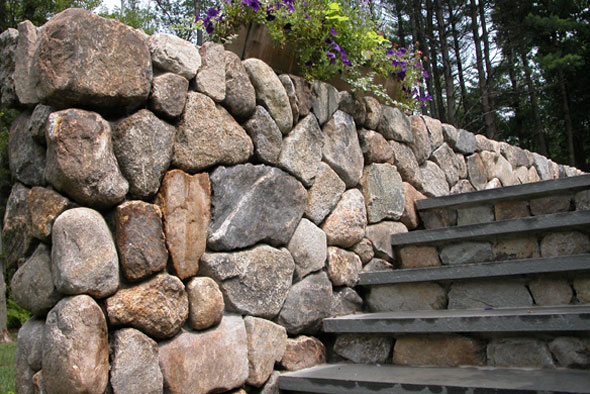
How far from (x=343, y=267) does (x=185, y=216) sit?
1.00 metres

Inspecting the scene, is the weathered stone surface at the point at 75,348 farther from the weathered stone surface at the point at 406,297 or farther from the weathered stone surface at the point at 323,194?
the weathered stone surface at the point at 406,297

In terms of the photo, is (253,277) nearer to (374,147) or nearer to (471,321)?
Answer: (471,321)

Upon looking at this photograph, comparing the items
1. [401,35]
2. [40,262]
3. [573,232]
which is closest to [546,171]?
[573,232]

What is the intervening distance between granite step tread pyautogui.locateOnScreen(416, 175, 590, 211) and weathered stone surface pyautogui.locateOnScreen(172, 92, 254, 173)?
5.09 feet

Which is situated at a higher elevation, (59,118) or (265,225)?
(59,118)

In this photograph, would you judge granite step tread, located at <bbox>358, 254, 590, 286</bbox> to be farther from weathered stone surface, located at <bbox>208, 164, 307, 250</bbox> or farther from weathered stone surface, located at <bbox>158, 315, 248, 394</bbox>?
weathered stone surface, located at <bbox>158, 315, 248, 394</bbox>

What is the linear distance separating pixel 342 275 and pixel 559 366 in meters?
1.00

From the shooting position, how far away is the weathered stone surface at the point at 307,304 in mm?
2125

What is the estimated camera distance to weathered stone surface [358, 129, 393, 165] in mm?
2770

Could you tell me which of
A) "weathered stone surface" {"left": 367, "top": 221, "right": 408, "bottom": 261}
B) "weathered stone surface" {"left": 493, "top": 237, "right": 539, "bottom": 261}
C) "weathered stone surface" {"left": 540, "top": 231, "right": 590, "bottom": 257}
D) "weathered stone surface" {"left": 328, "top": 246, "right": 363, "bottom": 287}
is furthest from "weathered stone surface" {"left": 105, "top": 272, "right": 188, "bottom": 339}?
"weathered stone surface" {"left": 540, "top": 231, "right": 590, "bottom": 257}

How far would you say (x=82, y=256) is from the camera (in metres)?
1.43

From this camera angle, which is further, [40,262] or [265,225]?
[265,225]

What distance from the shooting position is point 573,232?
2367mm

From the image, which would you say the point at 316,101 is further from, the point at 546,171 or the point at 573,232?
the point at 546,171
